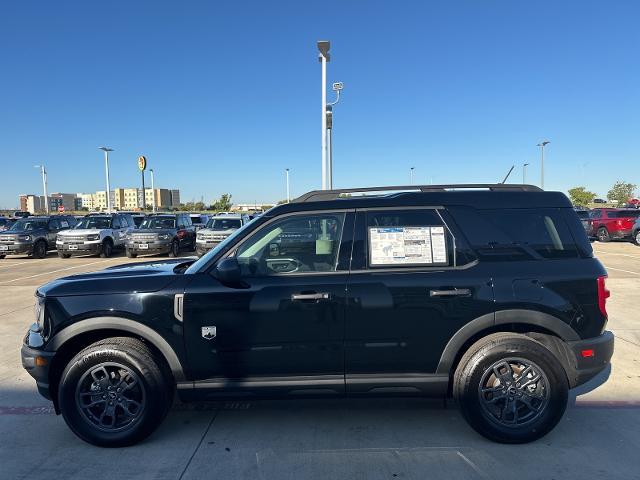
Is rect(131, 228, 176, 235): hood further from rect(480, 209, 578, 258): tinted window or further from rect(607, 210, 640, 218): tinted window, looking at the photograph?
rect(607, 210, 640, 218): tinted window

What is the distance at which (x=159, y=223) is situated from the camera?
19.6 m

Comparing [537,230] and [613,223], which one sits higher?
[537,230]

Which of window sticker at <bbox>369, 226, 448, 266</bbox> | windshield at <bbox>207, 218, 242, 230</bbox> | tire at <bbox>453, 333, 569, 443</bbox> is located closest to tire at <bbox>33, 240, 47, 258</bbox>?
windshield at <bbox>207, 218, 242, 230</bbox>

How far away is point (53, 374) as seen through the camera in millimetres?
3629

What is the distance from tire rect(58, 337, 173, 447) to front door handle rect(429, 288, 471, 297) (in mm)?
2103

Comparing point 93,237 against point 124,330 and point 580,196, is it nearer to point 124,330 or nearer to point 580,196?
point 124,330

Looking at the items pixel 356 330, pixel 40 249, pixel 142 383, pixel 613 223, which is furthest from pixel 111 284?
pixel 613 223

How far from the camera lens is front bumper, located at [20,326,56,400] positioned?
3553mm

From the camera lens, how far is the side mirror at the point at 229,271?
134 inches

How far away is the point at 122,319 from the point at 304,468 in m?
1.70

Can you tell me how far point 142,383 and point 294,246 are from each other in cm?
154

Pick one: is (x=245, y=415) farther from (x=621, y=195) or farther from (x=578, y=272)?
(x=621, y=195)

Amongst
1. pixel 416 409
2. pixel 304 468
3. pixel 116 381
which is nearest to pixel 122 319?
pixel 116 381

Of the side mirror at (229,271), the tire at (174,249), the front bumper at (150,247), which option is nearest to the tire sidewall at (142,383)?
the side mirror at (229,271)
